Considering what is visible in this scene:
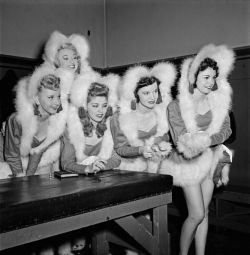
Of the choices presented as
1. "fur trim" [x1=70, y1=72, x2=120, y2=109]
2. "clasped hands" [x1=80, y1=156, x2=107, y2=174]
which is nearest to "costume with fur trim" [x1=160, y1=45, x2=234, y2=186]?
"fur trim" [x1=70, y1=72, x2=120, y2=109]

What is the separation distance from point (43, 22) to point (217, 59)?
2.81 meters

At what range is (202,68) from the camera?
94.7 inches

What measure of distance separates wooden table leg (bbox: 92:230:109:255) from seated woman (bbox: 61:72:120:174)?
54 centimetres

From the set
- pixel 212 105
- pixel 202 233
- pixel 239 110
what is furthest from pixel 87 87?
pixel 239 110

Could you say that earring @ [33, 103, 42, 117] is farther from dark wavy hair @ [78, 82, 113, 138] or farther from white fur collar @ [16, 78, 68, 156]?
dark wavy hair @ [78, 82, 113, 138]

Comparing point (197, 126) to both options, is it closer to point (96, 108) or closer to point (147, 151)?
point (147, 151)

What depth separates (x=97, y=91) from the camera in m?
2.33

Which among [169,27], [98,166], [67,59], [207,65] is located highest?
[169,27]

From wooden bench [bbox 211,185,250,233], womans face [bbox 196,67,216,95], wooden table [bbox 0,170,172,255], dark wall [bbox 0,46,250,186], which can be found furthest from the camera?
dark wall [bbox 0,46,250,186]

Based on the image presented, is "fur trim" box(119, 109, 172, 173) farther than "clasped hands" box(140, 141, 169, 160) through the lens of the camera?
Yes

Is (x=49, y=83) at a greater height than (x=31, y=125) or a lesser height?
greater

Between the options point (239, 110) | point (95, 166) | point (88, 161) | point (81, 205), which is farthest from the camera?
point (239, 110)

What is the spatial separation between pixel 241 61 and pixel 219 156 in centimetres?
160

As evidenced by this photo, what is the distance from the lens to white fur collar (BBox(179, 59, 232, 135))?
7.97ft
